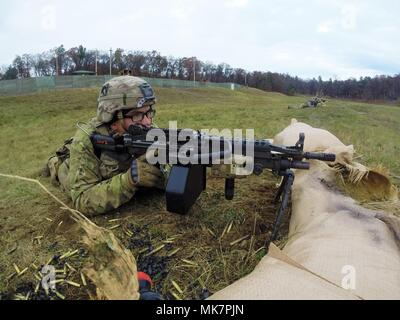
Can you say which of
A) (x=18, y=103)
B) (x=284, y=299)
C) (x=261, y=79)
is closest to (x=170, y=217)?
(x=284, y=299)

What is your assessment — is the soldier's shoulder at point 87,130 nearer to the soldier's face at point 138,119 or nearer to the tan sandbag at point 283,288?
the soldier's face at point 138,119

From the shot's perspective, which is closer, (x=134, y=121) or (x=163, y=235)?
(x=163, y=235)

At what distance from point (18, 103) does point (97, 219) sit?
25465 mm

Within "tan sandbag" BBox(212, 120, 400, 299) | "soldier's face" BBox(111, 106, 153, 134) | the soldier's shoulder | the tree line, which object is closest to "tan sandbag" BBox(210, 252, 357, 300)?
"tan sandbag" BBox(212, 120, 400, 299)

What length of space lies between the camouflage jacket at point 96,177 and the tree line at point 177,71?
61.9 meters

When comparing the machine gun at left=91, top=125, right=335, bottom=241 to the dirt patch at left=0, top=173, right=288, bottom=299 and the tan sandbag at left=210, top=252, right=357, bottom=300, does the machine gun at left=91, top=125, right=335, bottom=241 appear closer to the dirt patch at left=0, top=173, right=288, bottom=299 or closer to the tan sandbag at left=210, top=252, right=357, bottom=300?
the dirt patch at left=0, top=173, right=288, bottom=299

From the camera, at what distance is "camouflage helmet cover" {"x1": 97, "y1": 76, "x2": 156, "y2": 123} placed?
13.4ft

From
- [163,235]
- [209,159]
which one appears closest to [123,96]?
[209,159]

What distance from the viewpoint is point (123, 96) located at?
4082 millimetres

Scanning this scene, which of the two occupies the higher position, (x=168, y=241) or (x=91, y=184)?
(x=91, y=184)

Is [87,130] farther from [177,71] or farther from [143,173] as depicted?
[177,71]

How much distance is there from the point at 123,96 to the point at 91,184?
95 centimetres

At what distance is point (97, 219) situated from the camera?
399 cm

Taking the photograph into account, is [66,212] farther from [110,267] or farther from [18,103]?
[18,103]
